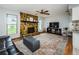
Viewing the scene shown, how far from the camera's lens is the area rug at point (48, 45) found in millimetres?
1814

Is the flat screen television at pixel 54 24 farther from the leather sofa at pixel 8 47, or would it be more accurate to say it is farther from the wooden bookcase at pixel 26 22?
the leather sofa at pixel 8 47

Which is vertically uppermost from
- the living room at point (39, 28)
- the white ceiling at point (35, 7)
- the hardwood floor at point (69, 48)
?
the white ceiling at point (35, 7)

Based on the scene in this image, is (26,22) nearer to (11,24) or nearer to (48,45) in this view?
(11,24)

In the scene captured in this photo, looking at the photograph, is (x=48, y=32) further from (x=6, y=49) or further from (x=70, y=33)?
(x=6, y=49)

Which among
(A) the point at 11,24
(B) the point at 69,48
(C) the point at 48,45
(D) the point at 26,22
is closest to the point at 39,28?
(D) the point at 26,22

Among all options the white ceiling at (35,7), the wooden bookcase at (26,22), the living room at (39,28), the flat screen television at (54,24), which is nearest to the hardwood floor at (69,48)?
the living room at (39,28)

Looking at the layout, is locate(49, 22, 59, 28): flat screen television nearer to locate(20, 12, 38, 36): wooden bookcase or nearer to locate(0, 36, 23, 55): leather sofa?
locate(20, 12, 38, 36): wooden bookcase

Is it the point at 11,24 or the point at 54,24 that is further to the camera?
the point at 54,24

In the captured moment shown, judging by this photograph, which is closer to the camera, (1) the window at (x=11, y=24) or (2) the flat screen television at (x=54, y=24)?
(1) the window at (x=11, y=24)

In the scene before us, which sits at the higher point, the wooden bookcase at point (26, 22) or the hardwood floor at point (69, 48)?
the wooden bookcase at point (26, 22)

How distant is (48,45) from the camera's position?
6.07 ft

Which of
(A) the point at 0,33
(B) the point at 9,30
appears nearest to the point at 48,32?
(B) the point at 9,30

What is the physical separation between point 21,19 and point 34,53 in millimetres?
776

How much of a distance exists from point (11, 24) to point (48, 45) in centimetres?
90
